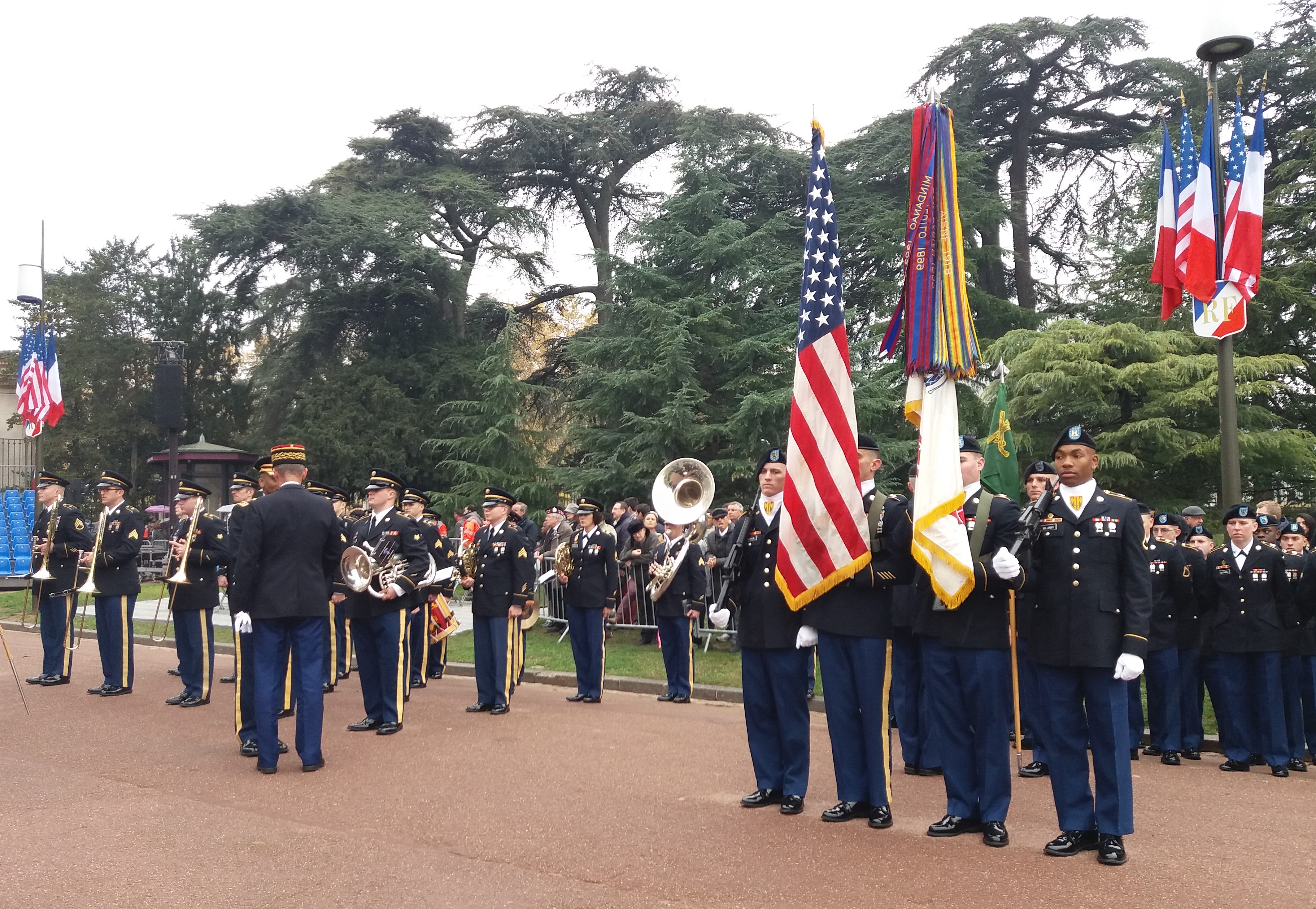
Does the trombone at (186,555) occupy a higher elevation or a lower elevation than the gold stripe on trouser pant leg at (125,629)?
higher

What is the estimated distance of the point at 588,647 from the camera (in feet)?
36.7

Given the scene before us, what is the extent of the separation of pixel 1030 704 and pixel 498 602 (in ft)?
16.1

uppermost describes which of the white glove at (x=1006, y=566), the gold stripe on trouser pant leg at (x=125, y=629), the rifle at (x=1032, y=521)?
the rifle at (x=1032, y=521)

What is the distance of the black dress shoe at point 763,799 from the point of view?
21.3ft

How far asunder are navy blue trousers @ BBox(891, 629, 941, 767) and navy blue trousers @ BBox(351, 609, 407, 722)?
4.15 meters

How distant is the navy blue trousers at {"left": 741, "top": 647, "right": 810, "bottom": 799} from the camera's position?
6.40 metres

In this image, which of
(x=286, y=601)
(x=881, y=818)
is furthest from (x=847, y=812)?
(x=286, y=601)

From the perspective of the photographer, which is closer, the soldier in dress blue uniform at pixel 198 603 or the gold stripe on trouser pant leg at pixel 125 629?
the soldier in dress blue uniform at pixel 198 603

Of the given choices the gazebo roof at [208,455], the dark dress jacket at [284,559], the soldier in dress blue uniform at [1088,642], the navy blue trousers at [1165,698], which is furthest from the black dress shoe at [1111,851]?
the gazebo roof at [208,455]

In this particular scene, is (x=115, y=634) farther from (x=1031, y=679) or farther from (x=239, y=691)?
(x=1031, y=679)

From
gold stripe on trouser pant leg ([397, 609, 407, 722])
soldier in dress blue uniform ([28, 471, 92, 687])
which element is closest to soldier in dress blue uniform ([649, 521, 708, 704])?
gold stripe on trouser pant leg ([397, 609, 407, 722])

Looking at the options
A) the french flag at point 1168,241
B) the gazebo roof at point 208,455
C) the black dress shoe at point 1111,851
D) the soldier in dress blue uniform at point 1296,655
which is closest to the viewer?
the black dress shoe at point 1111,851

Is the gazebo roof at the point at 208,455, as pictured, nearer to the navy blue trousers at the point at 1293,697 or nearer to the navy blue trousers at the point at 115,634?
the navy blue trousers at the point at 115,634

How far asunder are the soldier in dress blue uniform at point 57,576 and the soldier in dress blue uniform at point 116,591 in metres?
0.39
